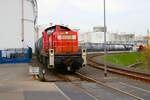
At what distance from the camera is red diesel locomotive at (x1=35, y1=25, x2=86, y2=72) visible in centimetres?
2989

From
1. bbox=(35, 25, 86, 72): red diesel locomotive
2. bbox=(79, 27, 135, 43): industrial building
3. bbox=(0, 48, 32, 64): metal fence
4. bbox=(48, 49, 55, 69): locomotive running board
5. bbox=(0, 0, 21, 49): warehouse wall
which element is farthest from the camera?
bbox=(79, 27, 135, 43): industrial building

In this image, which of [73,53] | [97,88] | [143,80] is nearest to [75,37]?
[73,53]

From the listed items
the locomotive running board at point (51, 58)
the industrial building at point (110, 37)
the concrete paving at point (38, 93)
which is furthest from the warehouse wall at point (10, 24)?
the industrial building at point (110, 37)

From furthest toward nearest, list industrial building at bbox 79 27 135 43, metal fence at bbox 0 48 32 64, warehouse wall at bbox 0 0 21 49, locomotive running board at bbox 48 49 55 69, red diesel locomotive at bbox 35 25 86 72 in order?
industrial building at bbox 79 27 135 43 → warehouse wall at bbox 0 0 21 49 → metal fence at bbox 0 48 32 64 → red diesel locomotive at bbox 35 25 86 72 → locomotive running board at bbox 48 49 55 69

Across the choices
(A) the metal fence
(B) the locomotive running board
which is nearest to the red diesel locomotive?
(B) the locomotive running board

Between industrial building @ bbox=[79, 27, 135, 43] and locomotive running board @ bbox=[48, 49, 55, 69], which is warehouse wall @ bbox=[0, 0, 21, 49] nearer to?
locomotive running board @ bbox=[48, 49, 55, 69]

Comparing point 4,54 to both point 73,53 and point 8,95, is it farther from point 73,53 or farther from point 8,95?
point 8,95

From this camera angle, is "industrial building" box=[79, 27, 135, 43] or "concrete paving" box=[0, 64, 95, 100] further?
"industrial building" box=[79, 27, 135, 43]

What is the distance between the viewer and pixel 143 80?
23.8 m

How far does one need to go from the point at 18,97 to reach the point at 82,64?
13883 mm

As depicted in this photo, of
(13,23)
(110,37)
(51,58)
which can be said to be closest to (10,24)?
Result: (13,23)

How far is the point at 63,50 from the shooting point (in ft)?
104

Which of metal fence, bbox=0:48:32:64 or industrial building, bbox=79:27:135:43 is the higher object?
industrial building, bbox=79:27:135:43

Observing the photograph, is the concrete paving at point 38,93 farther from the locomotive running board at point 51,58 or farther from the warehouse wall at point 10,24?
the warehouse wall at point 10,24
